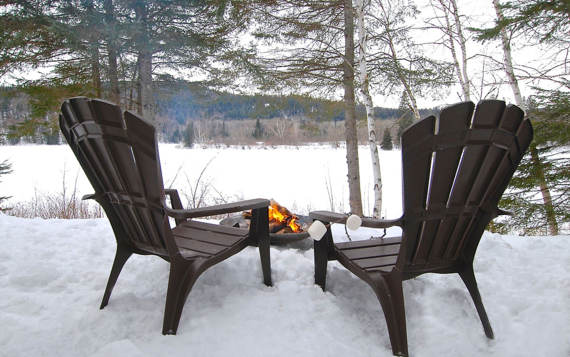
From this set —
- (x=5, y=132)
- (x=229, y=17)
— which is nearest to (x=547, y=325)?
(x=229, y=17)

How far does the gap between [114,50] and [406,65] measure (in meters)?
4.78

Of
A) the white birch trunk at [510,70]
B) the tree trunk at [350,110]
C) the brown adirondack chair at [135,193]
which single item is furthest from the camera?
the tree trunk at [350,110]

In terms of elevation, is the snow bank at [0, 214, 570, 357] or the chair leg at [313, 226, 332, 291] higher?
the chair leg at [313, 226, 332, 291]

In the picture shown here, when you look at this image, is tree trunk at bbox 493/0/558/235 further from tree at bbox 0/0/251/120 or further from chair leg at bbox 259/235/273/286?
chair leg at bbox 259/235/273/286

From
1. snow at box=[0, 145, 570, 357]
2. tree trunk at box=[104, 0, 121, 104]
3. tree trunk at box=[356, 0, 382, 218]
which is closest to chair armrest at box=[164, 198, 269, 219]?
snow at box=[0, 145, 570, 357]

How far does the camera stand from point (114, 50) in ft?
18.5

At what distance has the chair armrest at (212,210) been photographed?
147 centimetres

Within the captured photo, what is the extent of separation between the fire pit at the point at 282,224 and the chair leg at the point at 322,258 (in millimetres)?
535

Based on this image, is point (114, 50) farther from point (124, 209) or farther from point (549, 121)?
point (549, 121)

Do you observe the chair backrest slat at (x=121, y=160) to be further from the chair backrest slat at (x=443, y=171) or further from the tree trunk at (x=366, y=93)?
the tree trunk at (x=366, y=93)

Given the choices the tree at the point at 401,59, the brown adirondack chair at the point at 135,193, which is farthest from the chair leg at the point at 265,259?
the tree at the point at 401,59

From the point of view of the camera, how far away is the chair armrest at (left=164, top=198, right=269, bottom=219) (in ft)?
4.83

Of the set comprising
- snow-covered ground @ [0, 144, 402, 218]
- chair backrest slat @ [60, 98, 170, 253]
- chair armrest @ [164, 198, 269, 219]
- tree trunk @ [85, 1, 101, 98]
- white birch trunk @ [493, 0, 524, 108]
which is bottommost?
snow-covered ground @ [0, 144, 402, 218]

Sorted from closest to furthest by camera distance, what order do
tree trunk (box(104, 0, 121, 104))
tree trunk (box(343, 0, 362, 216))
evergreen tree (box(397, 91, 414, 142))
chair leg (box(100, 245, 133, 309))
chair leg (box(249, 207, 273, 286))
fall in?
chair leg (box(100, 245, 133, 309)) < chair leg (box(249, 207, 273, 286)) < tree trunk (box(104, 0, 121, 104)) < tree trunk (box(343, 0, 362, 216)) < evergreen tree (box(397, 91, 414, 142))
